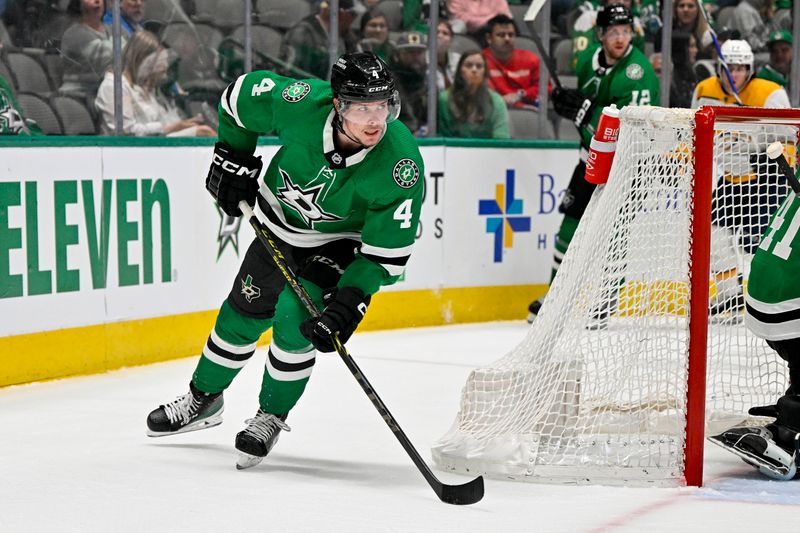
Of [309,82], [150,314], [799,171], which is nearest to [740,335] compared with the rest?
[799,171]

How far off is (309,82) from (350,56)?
215mm

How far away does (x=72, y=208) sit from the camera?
4086mm

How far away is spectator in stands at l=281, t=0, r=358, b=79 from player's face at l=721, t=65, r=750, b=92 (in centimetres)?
178

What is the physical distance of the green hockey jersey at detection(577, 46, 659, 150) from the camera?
5.46 metres

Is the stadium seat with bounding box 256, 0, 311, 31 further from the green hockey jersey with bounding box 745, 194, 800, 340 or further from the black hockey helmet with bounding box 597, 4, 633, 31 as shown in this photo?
the green hockey jersey with bounding box 745, 194, 800, 340

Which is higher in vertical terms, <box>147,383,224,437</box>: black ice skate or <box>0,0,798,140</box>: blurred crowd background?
<box>0,0,798,140</box>: blurred crowd background

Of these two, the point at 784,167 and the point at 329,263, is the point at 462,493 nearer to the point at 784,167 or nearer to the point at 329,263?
the point at 329,263

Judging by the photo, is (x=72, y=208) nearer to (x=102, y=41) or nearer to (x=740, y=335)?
(x=102, y=41)

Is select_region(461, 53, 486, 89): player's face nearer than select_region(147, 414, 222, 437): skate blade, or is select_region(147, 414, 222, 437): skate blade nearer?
select_region(147, 414, 222, 437): skate blade

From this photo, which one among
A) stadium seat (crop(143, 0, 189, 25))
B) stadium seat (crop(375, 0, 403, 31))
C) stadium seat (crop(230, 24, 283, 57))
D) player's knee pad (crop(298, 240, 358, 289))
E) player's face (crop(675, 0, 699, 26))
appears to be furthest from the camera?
player's face (crop(675, 0, 699, 26))

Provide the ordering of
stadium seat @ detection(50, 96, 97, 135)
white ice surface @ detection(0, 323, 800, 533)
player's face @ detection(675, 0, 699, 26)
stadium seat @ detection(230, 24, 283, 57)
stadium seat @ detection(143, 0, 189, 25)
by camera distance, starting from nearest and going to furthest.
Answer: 1. white ice surface @ detection(0, 323, 800, 533)
2. stadium seat @ detection(50, 96, 97, 135)
3. stadium seat @ detection(143, 0, 189, 25)
4. stadium seat @ detection(230, 24, 283, 57)
5. player's face @ detection(675, 0, 699, 26)

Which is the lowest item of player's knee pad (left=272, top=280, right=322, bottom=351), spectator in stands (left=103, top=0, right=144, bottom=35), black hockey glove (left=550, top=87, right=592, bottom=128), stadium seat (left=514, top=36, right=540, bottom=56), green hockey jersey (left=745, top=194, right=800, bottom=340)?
player's knee pad (left=272, top=280, right=322, bottom=351)

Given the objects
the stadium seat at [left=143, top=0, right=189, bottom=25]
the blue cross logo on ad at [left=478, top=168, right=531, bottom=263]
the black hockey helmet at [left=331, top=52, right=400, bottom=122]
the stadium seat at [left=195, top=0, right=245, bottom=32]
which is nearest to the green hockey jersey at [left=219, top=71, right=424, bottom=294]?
the black hockey helmet at [left=331, top=52, right=400, bottom=122]

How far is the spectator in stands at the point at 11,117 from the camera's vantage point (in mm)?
4020
